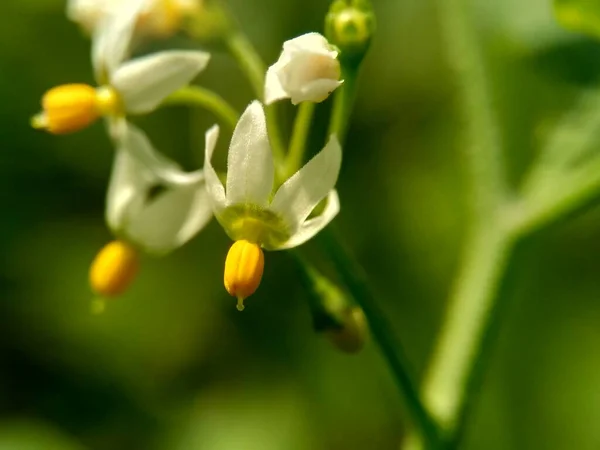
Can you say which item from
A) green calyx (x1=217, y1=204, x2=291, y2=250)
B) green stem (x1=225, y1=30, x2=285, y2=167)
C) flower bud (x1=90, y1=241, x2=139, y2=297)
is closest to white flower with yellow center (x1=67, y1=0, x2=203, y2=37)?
green stem (x1=225, y1=30, x2=285, y2=167)

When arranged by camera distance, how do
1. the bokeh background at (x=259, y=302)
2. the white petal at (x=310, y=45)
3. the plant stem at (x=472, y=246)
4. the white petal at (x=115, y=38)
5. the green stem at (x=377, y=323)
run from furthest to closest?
the bokeh background at (x=259, y=302), the plant stem at (x=472, y=246), the white petal at (x=115, y=38), the green stem at (x=377, y=323), the white petal at (x=310, y=45)

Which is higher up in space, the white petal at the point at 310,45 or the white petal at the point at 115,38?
the white petal at the point at 310,45

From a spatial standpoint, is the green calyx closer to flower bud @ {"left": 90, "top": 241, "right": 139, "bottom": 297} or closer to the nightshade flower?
the nightshade flower

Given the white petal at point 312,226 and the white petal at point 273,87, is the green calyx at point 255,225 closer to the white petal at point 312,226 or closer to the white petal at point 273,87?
the white petal at point 312,226

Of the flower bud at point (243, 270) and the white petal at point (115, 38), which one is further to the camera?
the white petal at point (115, 38)

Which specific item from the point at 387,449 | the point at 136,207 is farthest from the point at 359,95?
the point at 136,207

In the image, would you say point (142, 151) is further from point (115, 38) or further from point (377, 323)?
point (377, 323)

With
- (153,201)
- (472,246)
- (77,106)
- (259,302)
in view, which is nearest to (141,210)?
(153,201)

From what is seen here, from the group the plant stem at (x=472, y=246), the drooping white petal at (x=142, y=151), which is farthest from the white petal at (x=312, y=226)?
the plant stem at (x=472, y=246)
